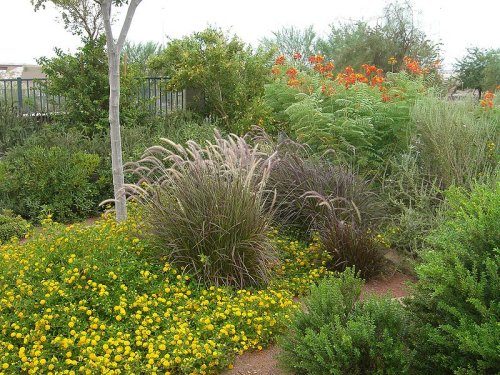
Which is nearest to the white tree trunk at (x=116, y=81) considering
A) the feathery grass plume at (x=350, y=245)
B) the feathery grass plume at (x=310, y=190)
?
the feathery grass plume at (x=310, y=190)

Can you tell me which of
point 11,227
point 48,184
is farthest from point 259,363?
point 48,184

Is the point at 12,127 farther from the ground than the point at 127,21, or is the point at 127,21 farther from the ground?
the point at 127,21

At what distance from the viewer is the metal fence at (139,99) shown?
11.7 metres

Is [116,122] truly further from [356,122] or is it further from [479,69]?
[479,69]

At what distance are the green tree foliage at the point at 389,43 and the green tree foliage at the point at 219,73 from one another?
10563mm

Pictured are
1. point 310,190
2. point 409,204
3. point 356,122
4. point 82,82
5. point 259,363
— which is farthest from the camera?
point 82,82

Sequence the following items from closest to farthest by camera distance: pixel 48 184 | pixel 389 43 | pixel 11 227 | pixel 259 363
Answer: pixel 259 363 → pixel 11 227 → pixel 48 184 → pixel 389 43

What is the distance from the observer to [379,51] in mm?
22969

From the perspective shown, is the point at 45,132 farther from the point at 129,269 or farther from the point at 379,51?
the point at 379,51

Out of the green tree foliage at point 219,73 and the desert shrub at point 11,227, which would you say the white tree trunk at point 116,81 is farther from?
the green tree foliage at point 219,73

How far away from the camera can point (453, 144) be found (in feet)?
25.7

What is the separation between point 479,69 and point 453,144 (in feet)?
72.2

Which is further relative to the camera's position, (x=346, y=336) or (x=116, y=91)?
(x=116, y=91)

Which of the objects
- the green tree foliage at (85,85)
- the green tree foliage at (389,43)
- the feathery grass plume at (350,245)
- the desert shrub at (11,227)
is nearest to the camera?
the feathery grass plume at (350,245)
